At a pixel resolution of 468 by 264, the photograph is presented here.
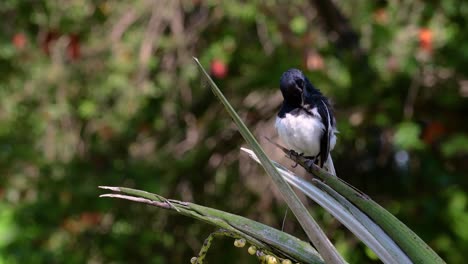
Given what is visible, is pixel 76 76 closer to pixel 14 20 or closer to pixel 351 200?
pixel 14 20

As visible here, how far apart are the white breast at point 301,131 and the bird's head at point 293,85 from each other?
0.09 metres

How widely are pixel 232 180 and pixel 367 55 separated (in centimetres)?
99

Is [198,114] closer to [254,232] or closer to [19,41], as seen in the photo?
[19,41]

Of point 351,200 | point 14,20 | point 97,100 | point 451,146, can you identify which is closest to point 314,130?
point 351,200

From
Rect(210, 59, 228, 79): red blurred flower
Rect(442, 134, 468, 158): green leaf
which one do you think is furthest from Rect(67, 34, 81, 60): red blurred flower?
Rect(442, 134, 468, 158): green leaf

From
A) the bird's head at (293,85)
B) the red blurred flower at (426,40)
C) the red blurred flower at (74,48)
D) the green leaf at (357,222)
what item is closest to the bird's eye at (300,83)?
the bird's head at (293,85)

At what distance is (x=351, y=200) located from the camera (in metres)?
1.28

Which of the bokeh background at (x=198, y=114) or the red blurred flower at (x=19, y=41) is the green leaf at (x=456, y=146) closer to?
the bokeh background at (x=198, y=114)

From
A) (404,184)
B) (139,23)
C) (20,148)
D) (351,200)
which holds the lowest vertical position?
(20,148)

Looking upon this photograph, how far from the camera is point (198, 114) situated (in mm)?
4215

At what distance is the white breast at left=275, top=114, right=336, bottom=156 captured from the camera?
212 centimetres

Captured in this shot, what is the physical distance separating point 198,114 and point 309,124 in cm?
213

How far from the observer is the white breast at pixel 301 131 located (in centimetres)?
212

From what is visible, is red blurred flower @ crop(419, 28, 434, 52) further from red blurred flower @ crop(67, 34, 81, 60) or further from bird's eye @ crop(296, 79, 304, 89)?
red blurred flower @ crop(67, 34, 81, 60)
